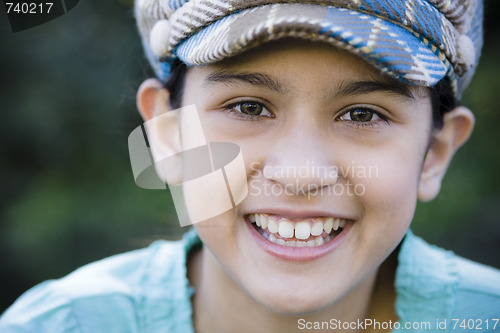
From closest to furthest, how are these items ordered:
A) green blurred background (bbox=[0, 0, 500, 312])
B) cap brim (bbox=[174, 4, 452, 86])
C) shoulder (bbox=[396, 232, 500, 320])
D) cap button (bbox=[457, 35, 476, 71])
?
1. cap brim (bbox=[174, 4, 452, 86])
2. cap button (bbox=[457, 35, 476, 71])
3. shoulder (bbox=[396, 232, 500, 320])
4. green blurred background (bbox=[0, 0, 500, 312])

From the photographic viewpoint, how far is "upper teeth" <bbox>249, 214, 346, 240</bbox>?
128cm

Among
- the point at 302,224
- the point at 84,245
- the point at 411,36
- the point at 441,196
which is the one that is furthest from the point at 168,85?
the point at 441,196

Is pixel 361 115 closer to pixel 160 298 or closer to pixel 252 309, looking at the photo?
pixel 252 309

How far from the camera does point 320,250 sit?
131 centimetres

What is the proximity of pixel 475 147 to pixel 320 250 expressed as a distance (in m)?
1.79

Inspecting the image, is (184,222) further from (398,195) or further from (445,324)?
(445,324)

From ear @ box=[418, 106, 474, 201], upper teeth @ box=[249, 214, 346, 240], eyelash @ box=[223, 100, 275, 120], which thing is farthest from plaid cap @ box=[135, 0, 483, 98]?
upper teeth @ box=[249, 214, 346, 240]

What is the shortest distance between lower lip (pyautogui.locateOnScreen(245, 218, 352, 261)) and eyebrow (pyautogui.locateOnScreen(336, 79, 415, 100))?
32 cm

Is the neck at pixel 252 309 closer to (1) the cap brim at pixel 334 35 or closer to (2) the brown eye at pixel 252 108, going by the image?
(2) the brown eye at pixel 252 108

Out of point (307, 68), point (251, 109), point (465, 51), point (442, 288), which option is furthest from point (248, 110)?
point (442, 288)

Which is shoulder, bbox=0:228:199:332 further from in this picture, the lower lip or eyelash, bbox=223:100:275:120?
eyelash, bbox=223:100:275:120

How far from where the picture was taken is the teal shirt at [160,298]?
157cm

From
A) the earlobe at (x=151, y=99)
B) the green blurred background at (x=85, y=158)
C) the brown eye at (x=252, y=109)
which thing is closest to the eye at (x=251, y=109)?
the brown eye at (x=252, y=109)

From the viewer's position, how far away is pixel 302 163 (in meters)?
1.16
